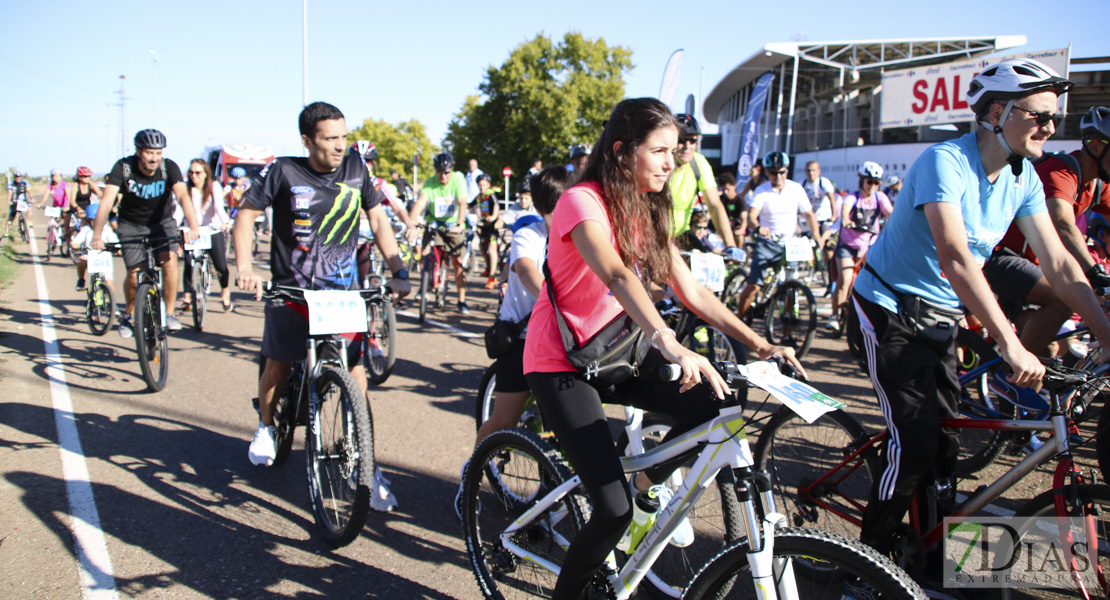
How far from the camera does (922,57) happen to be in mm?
37219

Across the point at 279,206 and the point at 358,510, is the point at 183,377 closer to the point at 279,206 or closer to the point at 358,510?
the point at 279,206

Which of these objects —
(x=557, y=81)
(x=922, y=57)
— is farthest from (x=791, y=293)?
(x=557, y=81)

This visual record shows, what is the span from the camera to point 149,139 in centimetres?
639

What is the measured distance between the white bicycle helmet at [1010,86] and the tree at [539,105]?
136ft

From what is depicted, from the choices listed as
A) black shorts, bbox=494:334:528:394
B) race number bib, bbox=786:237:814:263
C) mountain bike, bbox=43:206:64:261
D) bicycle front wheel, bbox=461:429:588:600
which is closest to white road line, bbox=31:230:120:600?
bicycle front wheel, bbox=461:429:588:600

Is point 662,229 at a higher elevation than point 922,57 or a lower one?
lower

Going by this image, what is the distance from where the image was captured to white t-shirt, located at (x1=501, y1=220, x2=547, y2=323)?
3.88 metres

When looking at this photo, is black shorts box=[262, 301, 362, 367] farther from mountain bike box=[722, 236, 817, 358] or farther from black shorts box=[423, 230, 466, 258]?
black shorts box=[423, 230, 466, 258]

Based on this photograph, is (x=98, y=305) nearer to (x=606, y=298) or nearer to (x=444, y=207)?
(x=444, y=207)

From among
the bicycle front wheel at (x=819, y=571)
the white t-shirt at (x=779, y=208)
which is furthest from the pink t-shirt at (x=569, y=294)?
the white t-shirt at (x=779, y=208)

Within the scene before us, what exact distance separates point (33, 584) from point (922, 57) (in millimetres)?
42183

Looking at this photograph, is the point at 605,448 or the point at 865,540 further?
the point at 865,540

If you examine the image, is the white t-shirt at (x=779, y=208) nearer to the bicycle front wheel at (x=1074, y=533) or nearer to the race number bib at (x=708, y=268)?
the race number bib at (x=708, y=268)

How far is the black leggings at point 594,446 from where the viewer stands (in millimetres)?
2299
